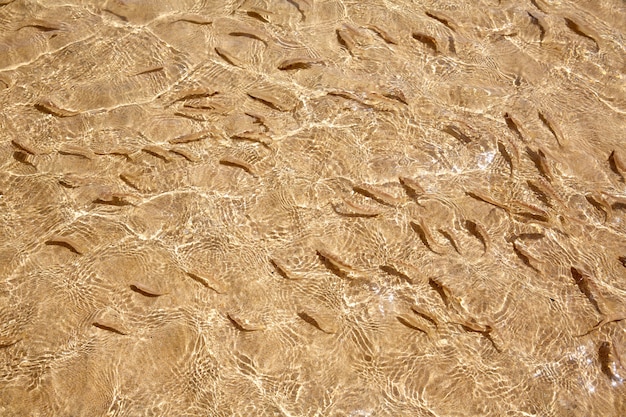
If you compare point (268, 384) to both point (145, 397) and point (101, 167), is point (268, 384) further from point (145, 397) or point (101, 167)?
point (101, 167)

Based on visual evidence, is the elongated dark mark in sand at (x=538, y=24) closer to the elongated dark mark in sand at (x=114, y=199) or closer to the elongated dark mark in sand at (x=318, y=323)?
the elongated dark mark in sand at (x=318, y=323)

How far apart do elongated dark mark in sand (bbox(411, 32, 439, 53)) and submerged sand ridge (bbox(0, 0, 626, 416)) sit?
0.04m

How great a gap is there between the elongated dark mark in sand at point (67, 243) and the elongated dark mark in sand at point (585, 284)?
4.39 metres

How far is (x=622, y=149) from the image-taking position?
6535 millimetres

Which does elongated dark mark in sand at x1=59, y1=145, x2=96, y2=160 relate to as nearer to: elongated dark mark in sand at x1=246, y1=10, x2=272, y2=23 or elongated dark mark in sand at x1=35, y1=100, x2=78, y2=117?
elongated dark mark in sand at x1=35, y1=100, x2=78, y2=117

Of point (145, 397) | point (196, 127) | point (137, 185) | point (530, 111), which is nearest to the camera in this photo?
point (145, 397)

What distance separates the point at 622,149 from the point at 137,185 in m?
5.02

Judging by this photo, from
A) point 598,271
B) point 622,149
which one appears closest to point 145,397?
point 598,271

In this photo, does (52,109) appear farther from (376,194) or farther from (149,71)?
(376,194)

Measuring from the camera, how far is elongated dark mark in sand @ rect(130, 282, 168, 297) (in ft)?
16.8

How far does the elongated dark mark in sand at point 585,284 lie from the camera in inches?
213

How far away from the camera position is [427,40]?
23.6ft

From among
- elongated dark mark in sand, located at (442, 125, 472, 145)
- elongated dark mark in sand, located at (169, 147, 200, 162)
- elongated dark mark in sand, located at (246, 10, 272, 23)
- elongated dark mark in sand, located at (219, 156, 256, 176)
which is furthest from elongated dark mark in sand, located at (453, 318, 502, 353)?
elongated dark mark in sand, located at (246, 10, 272, 23)

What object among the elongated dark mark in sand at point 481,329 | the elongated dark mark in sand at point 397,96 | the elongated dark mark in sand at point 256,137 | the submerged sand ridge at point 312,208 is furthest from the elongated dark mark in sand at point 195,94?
the elongated dark mark in sand at point 481,329
